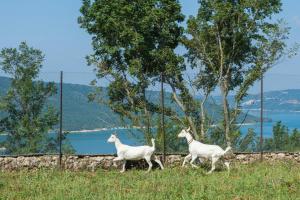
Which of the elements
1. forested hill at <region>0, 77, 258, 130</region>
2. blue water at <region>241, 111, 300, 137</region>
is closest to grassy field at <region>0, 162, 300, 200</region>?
forested hill at <region>0, 77, 258, 130</region>

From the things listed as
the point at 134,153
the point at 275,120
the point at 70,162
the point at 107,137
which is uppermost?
the point at 275,120

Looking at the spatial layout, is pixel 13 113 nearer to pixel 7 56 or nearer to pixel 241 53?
pixel 7 56

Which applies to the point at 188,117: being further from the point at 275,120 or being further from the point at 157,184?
the point at 157,184

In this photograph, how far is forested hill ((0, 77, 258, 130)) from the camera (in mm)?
17609

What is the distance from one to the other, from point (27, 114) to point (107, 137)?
9.31ft

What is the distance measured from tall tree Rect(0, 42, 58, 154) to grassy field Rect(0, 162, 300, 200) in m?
2.42

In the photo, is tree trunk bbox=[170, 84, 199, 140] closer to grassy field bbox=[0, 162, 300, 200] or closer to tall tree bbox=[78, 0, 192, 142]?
tall tree bbox=[78, 0, 192, 142]

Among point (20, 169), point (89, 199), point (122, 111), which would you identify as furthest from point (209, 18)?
point (89, 199)

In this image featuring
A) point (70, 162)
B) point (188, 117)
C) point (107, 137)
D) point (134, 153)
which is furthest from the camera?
point (188, 117)

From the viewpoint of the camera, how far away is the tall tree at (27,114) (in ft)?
60.4

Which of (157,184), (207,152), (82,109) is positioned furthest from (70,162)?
(157,184)

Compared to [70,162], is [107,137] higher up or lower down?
higher up

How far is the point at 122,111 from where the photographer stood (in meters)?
22.2

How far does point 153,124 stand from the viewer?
63.6 feet
